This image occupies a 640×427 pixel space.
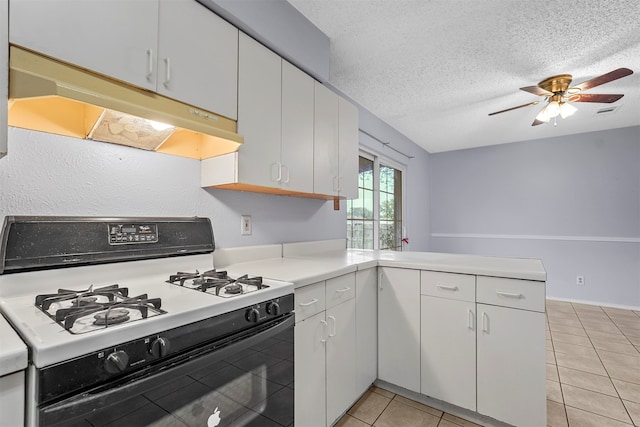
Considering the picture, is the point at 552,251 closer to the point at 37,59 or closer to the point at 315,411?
the point at 315,411

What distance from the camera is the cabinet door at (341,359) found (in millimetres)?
1565

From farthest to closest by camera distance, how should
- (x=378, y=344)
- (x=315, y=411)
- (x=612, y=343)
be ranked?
1. (x=612, y=343)
2. (x=378, y=344)
3. (x=315, y=411)

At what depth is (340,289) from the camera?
1.65 m

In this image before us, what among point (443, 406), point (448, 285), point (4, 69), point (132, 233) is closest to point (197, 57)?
point (4, 69)

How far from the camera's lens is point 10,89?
85 centimetres

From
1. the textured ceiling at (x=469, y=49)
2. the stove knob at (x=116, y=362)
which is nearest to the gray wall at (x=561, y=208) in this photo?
the textured ceiling at (x=469, y=49)

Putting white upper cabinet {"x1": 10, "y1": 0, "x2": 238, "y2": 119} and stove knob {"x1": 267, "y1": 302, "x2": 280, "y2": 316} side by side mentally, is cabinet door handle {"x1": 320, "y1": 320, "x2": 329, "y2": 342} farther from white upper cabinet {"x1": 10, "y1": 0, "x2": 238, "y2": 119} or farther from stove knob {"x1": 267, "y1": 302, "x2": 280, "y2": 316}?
white upper cabinet {"x1": 10, "y1": 0, "x2": 238, "y2": 119}

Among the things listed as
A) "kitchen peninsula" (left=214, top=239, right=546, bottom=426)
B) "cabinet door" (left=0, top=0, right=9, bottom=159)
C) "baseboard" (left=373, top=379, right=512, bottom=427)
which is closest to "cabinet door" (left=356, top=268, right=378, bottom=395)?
"kitchen peninsula" (left=214, top=239, right=546, bottom=426)

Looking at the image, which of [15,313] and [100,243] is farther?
[100,243]

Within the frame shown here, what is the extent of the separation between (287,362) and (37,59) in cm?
131

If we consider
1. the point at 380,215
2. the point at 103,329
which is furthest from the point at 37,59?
the point at 380,215

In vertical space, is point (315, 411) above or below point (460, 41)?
below

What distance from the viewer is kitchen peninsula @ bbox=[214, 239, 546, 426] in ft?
4.93

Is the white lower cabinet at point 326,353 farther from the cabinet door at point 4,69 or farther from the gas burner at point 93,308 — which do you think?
the cabinet door at point 4,69
